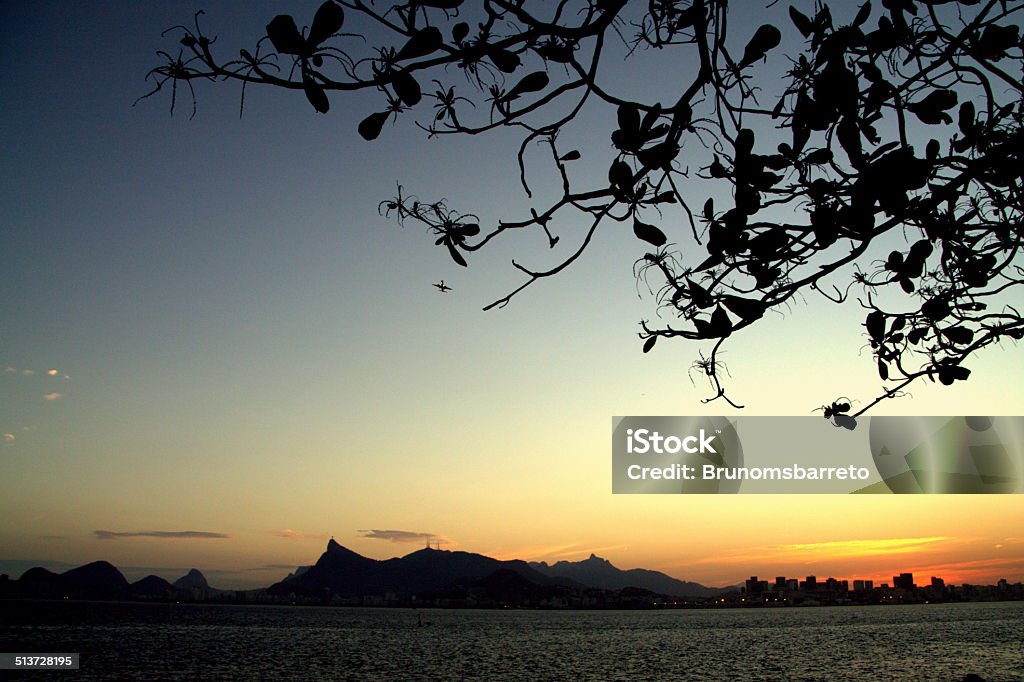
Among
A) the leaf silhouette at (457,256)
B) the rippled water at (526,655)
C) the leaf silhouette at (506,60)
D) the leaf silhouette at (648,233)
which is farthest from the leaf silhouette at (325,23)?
the rippled water at (526,655)

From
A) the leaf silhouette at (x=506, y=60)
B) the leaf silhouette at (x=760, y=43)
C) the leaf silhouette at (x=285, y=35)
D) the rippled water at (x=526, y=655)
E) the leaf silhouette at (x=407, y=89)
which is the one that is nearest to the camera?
the leaf silhouette at (x=285, y=35)

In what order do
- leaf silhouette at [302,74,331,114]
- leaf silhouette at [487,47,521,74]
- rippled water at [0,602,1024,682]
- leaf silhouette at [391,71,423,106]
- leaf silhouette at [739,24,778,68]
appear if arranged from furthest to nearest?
rippled water at [0,602,1024,682]
leaf silhouette at [739,24,778,68]
leaf silhouette at [487,47,521,74]
leaf silhouette at [391,71,423,106]
leaf silhouette at [302,74,331,114]

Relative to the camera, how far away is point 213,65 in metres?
2.22

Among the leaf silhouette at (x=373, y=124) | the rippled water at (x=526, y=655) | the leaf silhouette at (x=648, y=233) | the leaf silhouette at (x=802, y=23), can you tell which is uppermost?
the leaf silhouette at (x=802, y=23)

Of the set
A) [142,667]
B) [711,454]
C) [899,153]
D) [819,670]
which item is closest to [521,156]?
[899,153]

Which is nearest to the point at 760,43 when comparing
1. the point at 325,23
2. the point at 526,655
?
the point at 325,23

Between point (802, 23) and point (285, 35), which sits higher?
point (802, 23)

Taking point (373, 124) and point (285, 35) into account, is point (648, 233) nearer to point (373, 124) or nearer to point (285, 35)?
point (373, 124)

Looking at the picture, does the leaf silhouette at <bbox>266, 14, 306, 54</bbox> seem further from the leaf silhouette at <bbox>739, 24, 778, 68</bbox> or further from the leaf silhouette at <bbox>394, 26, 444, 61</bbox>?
the leaf silhouette at <bbox>739, 24, 778, 68</bbox>

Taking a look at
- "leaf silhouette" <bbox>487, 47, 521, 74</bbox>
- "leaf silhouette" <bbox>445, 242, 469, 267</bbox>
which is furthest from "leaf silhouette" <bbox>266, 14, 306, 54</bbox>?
"leaf silhouette" <bbox>445, 242, 469, 267</bbox>

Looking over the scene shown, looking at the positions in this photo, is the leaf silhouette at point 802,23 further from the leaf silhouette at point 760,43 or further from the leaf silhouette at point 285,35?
the leaf silhouette at point 285,35

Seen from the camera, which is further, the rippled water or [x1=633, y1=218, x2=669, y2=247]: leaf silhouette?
the rippled water

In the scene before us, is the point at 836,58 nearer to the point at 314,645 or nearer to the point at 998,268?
the point at 998,268

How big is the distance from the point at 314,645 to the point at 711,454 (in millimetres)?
86445
